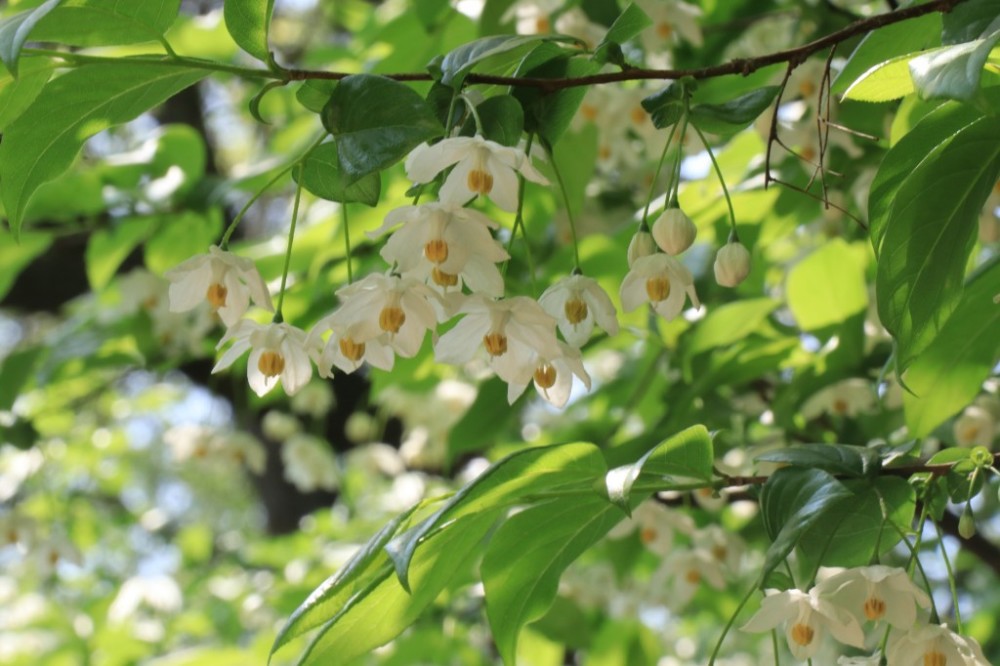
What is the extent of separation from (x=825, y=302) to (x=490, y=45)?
1.26m

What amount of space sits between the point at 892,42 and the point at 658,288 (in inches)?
15.8

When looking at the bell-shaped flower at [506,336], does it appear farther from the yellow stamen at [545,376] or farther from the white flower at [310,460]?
the white flower at [310,460]

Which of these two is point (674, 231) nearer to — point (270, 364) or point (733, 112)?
point (733, 112)

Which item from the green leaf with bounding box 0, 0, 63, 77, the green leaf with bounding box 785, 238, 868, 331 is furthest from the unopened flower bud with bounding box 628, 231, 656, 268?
the green leaf with bounding box 785, 238, 868, 331

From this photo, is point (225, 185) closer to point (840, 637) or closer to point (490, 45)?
point (490, 45)

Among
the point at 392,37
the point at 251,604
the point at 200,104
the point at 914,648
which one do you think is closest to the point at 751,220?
the point at 392,37

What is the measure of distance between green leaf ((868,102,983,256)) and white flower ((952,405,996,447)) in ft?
3.43

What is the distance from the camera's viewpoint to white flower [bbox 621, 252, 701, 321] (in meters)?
1.31

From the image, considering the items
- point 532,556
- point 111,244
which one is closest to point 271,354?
point 532,556

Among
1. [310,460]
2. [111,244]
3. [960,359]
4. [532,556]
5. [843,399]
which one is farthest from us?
[310,460]

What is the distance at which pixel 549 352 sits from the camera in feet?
3.93

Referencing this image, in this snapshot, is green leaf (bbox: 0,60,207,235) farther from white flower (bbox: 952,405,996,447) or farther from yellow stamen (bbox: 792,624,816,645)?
white flower (bbox: 952,405,996,447)

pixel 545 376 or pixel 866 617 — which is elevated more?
pixel 545 376

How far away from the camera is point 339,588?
3.93 ft
